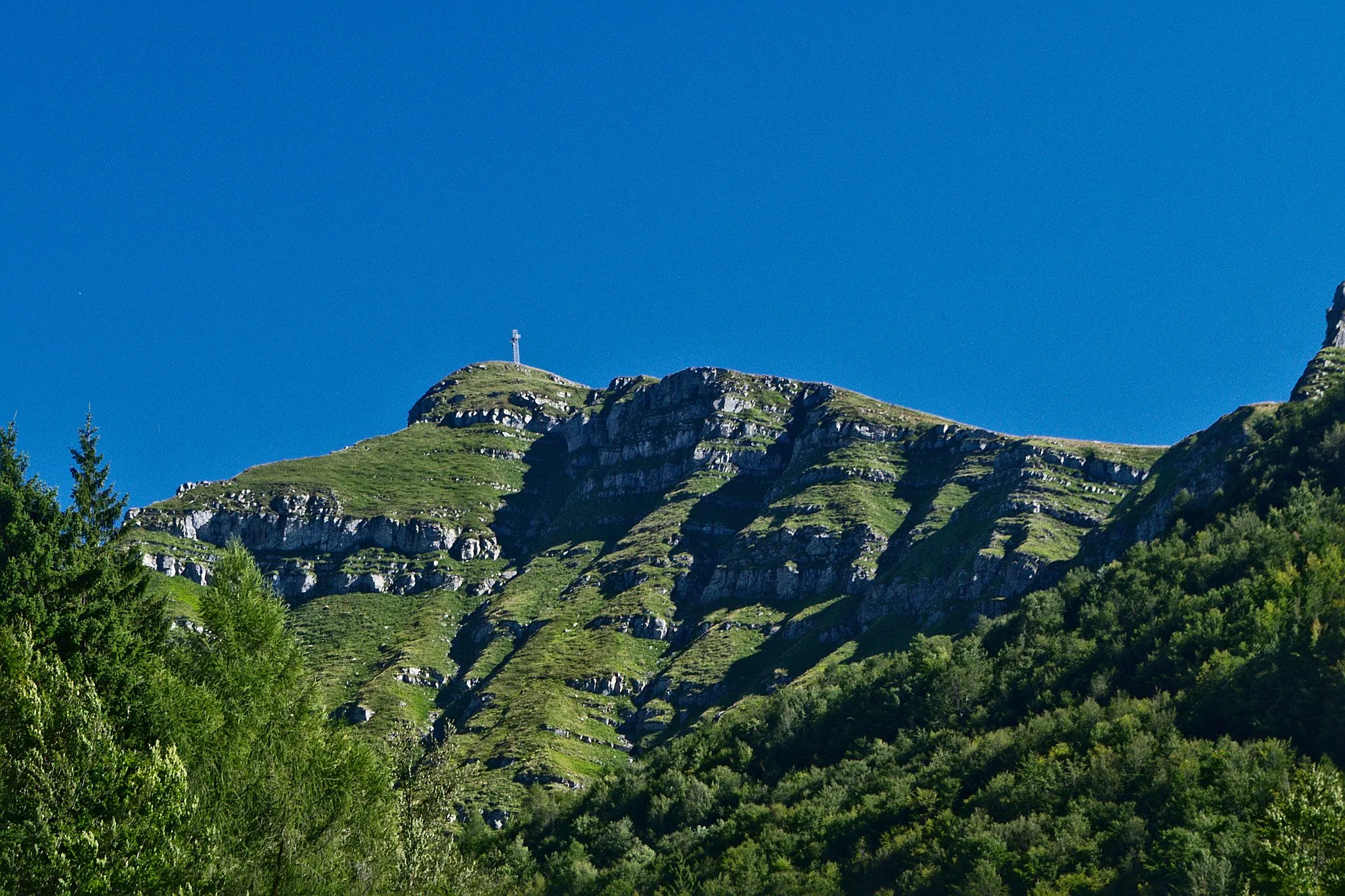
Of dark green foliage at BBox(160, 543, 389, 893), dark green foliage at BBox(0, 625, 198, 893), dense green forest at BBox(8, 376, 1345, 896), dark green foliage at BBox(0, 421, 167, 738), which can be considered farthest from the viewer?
dark green foliage at BBox(0, 421, 167, 738)

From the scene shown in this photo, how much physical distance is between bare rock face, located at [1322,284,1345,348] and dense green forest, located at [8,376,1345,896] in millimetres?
53699

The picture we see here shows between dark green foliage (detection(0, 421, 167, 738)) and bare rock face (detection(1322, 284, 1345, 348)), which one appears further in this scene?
bare rock face (detection(1322, 284, 1345, 348))

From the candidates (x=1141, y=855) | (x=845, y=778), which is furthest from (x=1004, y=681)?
(x=1141, y=855)

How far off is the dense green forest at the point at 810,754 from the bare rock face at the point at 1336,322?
5370cm

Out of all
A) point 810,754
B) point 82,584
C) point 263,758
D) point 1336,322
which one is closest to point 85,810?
point 263,758

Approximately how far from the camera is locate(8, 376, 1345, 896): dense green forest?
1638 inches

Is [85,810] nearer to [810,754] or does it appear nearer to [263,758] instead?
[263,758]

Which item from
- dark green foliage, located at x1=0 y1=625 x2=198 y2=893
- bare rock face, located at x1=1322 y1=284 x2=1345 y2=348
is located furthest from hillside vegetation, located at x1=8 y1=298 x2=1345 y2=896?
bare rock face, located at x1=1322 y1=284 x2=1345 y2=348

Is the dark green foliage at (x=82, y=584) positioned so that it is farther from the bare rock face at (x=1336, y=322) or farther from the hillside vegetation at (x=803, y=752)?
the bare rock face at (x=1336, y=322)

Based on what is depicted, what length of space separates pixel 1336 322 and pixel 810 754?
137 metres

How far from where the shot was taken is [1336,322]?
184 metres

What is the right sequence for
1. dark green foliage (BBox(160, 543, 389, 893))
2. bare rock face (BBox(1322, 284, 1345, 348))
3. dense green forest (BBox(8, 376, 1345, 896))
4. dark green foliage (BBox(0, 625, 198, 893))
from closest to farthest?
dark green foliage (BBox(0, 625, 198, 893))
dense green forest (BBox(8, 376, 1345, 896))
dark green foliage (BBox(160, 543, 389, 893))
bare rock face (BBox(1322, 284, 1345, 348))

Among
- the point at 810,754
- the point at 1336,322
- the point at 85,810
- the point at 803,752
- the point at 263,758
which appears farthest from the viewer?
the point at 1336,322

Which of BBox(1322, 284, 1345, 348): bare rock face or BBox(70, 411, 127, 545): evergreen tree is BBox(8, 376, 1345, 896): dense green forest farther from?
BBox(1322, 284, 1345, 348): bare rock face
